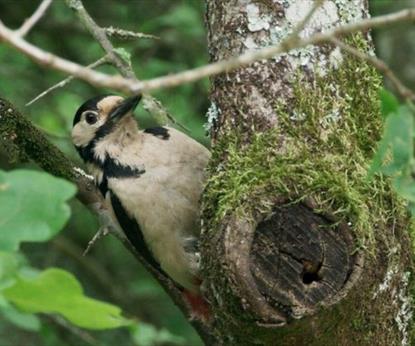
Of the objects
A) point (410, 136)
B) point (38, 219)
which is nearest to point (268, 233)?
point (410, 136)

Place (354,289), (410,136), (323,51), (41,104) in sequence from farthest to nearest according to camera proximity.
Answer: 1. (41,104)
2. (323,51)
3. (354,289)
4. (410,136)

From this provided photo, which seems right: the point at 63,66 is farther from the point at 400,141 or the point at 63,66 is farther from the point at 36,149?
the point at 36,149

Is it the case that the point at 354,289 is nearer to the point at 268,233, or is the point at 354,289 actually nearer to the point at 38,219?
the point at 268,233

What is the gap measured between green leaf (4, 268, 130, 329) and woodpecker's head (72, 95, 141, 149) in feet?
7.79

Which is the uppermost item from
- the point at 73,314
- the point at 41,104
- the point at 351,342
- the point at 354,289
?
the point at 73,314

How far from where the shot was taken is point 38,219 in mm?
1839

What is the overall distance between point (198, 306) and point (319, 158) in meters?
0.94

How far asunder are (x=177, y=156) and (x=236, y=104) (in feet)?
2.34

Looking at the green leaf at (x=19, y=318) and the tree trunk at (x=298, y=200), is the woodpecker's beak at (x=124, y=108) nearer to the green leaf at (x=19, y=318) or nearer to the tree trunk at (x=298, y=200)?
the tree trunk at (x=298, y=200)

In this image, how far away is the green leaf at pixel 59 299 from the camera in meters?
1.83

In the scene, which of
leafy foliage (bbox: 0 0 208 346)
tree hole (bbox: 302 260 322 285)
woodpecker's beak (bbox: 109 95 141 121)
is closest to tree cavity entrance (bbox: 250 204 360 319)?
tree hole (bbox: 302 260 322 285)

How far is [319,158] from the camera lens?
322 cm

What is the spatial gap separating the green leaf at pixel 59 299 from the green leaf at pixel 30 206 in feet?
0.22

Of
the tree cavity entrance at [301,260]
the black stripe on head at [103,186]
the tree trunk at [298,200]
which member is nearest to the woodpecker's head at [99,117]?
the black stripe on head at [103,186]
